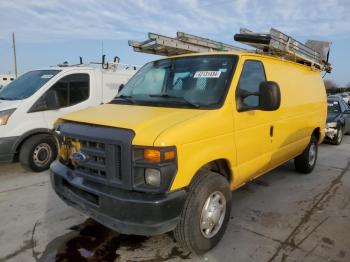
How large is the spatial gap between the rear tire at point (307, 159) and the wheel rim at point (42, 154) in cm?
491

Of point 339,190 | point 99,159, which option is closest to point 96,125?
point 99,159

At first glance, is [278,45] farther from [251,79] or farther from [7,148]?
[7,148]

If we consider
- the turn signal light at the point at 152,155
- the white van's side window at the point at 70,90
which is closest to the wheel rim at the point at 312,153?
the turn signal light at the point at 152,155

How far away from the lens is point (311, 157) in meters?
6.46

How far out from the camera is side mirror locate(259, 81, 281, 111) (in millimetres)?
3523

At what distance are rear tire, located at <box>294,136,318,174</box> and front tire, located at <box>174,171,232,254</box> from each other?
3.23m

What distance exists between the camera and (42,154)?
6328 mm

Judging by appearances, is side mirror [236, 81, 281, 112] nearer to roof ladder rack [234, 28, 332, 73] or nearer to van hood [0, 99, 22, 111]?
roof ladder rack [234, 28, 332, 73]

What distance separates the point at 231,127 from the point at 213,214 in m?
0.96

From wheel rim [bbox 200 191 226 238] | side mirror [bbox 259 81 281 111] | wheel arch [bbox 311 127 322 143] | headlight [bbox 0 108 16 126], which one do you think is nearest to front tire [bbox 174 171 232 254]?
wheel rim [bbox 200 191 226 238]

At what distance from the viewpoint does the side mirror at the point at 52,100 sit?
6.45 m

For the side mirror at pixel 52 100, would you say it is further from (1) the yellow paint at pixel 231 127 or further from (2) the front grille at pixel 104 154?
(2) the front grille at pixel 104 154

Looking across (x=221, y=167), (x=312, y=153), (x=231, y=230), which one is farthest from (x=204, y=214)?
(x=312, y=153)

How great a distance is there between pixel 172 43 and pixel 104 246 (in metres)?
3.81
